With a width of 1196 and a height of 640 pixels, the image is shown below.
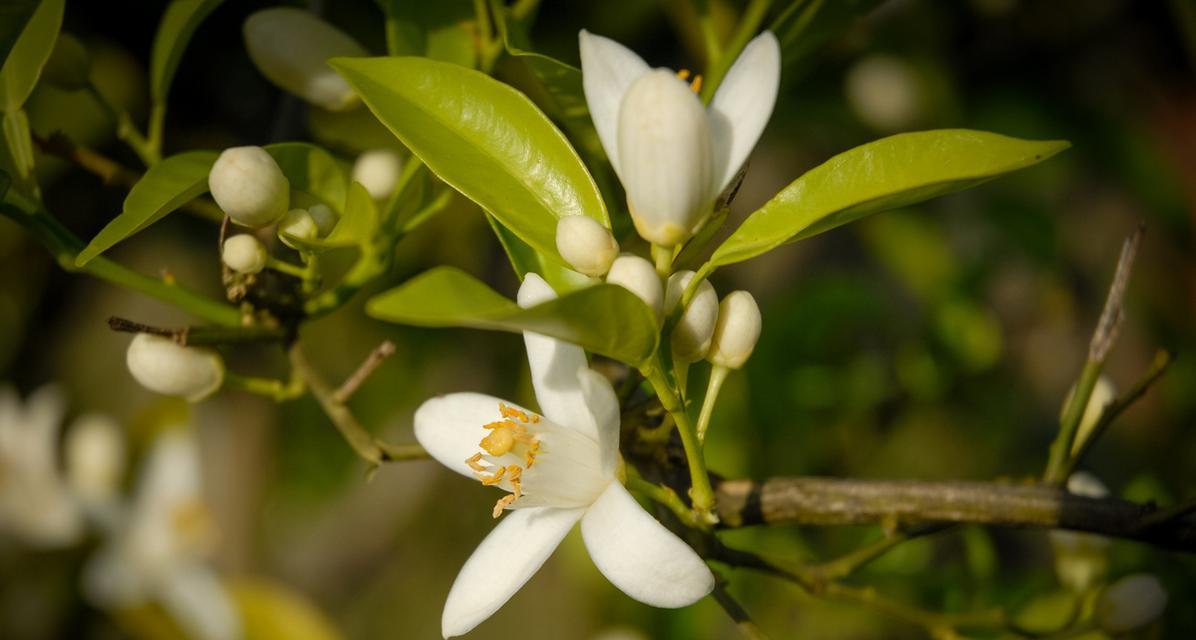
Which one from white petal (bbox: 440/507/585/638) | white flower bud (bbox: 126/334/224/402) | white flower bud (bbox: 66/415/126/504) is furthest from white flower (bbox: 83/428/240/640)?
white petal (bbox: 440/507/585/638)

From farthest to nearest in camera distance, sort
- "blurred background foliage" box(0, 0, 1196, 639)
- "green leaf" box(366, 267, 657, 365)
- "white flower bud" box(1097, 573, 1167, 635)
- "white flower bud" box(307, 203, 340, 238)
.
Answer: "blurred background foliage" box(0, 0, 1196, 639)
"white flower bud" box(1097, 573, 1167, 635)
"white flower bud" box(307, 203, 340, 238)
"green leaf" box(366, 267, 657, 365)

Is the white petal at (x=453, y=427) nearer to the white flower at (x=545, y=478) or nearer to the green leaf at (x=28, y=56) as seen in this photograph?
the white flower at (x=545, y=478)

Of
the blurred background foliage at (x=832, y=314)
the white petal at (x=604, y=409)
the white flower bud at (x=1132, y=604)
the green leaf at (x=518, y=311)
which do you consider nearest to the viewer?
the green leaf at (x=518, y=311)

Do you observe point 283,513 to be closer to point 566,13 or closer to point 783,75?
point 566,13

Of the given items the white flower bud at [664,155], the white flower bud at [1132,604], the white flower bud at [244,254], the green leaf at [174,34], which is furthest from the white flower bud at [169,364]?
the white flower bud at [1132,604]

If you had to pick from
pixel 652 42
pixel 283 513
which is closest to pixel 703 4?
pixel 652 42

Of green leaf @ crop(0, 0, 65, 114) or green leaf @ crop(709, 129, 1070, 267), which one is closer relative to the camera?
green leaf @ crop(709, 129, 1070, 267)

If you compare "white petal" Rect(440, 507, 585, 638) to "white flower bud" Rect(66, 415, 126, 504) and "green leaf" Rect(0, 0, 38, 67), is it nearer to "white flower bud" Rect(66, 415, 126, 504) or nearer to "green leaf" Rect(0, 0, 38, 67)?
"green leaf" Rect(0, 0, 38, 67)
